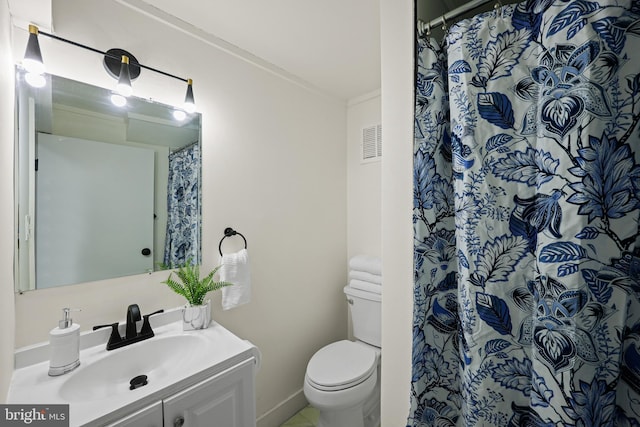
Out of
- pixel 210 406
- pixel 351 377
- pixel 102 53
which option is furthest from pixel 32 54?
pixel 351 377

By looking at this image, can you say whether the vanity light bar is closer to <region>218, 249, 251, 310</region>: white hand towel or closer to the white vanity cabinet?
<region>218, 249, 251, 310</region>: white hand towel

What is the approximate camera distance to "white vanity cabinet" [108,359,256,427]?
858 millimetres

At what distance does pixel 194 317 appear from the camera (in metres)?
1.28

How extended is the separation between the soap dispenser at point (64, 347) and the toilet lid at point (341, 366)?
111 centimetres

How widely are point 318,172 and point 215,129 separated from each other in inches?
32.8

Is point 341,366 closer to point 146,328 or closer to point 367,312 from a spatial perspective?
point 367,312

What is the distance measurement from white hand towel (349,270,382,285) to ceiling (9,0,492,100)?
147cm

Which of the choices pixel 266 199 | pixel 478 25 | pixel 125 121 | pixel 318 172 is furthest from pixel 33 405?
pixel 318 172

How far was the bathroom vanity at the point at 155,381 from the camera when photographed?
83 cm

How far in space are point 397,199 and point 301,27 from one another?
116cm

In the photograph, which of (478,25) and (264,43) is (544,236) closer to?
(478,25)

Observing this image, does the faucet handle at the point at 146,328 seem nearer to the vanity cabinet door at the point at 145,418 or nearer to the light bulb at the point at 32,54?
the vanity cabinet door at the point at 145,418

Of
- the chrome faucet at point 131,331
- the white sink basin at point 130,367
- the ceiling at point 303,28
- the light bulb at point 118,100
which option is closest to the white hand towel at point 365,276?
the white sink basin at point 130,367

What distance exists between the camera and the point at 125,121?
4.05ft
